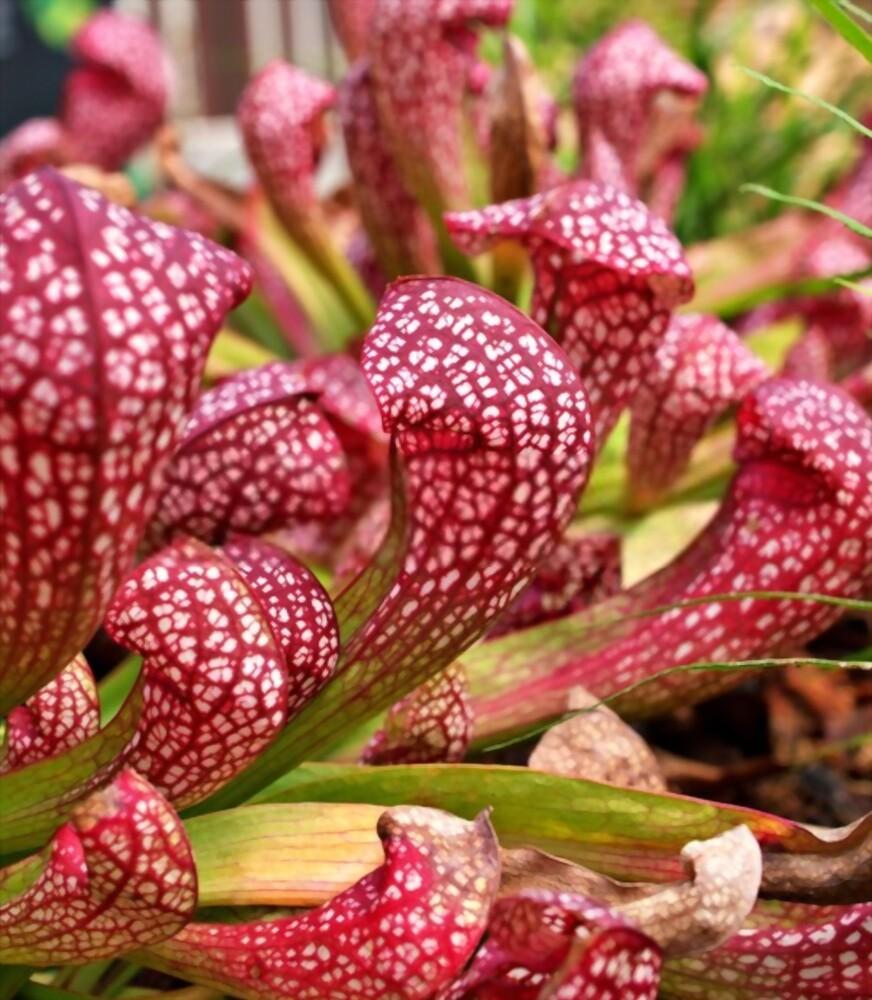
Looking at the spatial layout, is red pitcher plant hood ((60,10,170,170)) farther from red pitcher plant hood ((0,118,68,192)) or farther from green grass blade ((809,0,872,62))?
green grass blade ((809,0,872,62))

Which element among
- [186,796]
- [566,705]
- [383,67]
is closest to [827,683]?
[566,705]

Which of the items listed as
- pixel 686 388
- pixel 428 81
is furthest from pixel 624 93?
pixel 686 388

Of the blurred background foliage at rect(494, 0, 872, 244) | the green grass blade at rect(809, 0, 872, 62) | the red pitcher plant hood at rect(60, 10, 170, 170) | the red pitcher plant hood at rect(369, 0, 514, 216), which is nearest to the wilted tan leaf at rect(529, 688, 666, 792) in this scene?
the green grass blade at rect(809, 0, 872, 62)

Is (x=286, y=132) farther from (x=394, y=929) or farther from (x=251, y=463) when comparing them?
(x=394, y=929)

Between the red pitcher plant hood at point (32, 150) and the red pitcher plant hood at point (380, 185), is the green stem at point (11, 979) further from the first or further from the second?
the red pitcher plant hood at point (32, 150)

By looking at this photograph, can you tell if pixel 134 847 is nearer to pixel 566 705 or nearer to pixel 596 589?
pixel 566 705

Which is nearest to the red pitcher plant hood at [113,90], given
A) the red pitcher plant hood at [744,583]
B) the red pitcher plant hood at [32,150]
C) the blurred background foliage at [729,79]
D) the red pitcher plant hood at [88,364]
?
the red pitcher plant hood at [32,150]
